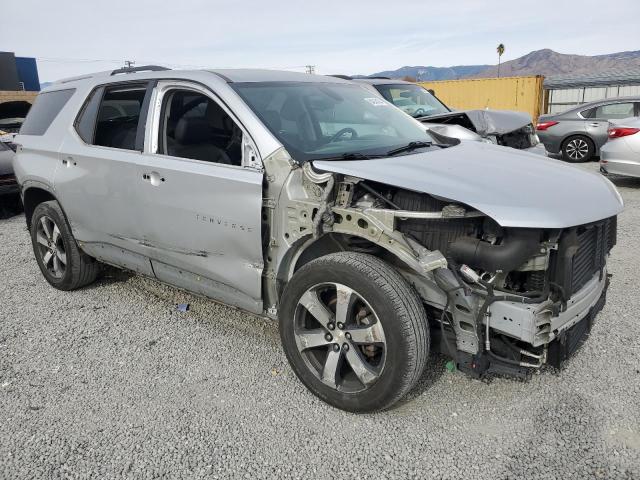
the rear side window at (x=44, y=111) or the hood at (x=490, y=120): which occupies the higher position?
the rear side window at (x=44, y=111)

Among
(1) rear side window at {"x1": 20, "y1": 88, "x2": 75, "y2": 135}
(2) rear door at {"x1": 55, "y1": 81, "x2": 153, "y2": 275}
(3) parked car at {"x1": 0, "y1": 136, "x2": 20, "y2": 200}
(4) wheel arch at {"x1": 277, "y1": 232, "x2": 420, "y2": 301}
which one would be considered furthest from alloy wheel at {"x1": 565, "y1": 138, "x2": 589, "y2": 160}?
(3) parked car at {"x1": 0, "y1": 136, "x2": 20, "y2": 200}

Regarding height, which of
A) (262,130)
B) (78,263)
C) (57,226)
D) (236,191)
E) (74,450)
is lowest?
(74,450)

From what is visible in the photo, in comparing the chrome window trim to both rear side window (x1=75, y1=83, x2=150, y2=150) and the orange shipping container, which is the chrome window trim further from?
the orange shipping container

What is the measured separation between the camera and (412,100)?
909 cm

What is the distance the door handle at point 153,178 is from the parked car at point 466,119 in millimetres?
3931

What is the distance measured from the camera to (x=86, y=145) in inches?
165

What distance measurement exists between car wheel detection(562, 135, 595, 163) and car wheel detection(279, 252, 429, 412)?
36.6 ft

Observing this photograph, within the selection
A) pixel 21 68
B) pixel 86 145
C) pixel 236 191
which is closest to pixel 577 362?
pixel 236 191

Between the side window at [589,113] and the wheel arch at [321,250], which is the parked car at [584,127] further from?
the wheel arch at [321,250]

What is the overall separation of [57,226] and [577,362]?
4.20 meters

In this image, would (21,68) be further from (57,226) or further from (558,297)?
(558,297)

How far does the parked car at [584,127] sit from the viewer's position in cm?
1187

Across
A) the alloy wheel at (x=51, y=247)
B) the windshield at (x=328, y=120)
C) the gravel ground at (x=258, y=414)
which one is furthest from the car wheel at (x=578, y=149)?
the alloy wheel at (x=51, y=247)

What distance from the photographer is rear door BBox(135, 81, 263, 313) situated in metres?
3.13
